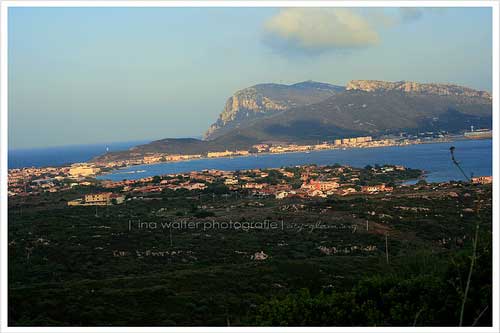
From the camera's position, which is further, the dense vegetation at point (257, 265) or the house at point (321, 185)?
the house at point (321, 185)

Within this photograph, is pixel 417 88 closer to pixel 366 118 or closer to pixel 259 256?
pixel 366 118

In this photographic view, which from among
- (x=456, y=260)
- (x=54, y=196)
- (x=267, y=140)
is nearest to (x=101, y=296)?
(x=456, y=260)

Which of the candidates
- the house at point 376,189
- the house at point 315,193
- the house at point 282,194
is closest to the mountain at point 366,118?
the house at point 282,194

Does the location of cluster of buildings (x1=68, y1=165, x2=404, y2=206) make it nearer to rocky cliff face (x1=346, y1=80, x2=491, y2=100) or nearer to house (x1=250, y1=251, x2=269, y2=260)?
house (x1=250, y1=251, x2=269, y2=260)

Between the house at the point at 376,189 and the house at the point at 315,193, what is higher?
the house at the point at 376,189

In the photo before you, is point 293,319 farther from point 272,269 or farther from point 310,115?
point 310,115

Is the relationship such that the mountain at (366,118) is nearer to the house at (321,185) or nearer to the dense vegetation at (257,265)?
the house at (321,185)

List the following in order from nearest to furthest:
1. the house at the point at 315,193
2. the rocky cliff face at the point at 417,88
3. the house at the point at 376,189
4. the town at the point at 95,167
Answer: the house at the point at 315,193, the house at the point at 376,189, the town at the point at 95,167, the rocky cliff face at the point at 417,88

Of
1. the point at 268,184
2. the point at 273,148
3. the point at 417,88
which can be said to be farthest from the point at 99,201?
the point at 417,88
